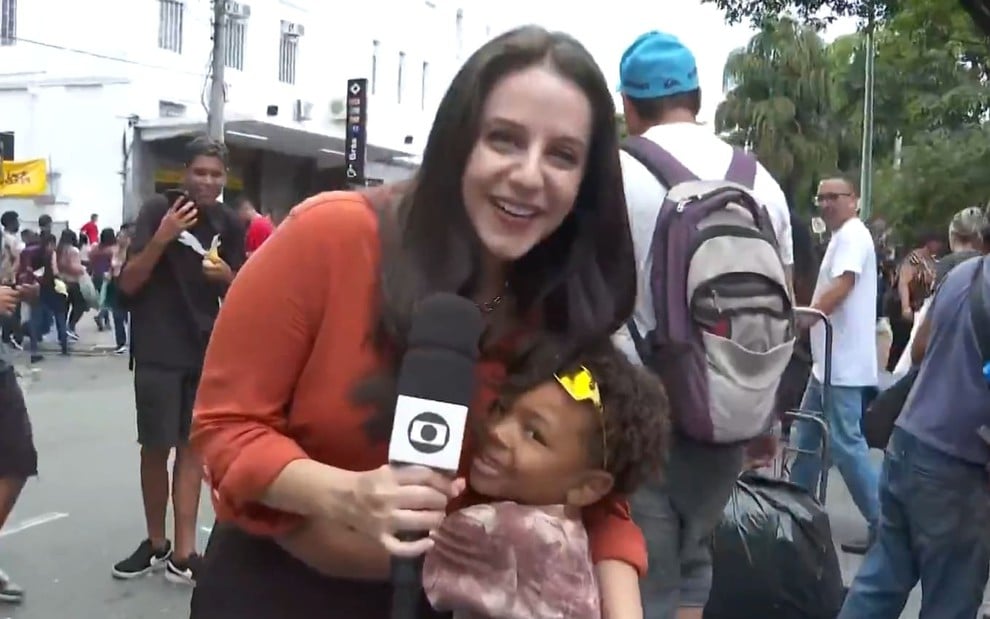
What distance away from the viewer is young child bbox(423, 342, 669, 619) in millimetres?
1943

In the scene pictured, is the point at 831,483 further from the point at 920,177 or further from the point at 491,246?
the point at 920,177

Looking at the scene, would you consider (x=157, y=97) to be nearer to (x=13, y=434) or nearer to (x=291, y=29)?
(x=291, y=29)

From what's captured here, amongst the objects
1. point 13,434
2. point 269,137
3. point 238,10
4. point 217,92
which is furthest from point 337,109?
point 13,434

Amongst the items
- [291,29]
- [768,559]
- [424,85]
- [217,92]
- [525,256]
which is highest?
[291,29]

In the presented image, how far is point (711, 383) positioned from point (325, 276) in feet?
4.81

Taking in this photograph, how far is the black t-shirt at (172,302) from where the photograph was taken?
566cm

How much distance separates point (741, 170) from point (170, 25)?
88.8ft

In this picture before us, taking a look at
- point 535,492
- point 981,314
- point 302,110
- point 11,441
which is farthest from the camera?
point 302,110

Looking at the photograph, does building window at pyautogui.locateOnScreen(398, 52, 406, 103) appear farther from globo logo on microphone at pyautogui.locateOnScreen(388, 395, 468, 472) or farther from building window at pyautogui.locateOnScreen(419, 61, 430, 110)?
globo logo on microphone at pyautogui.locateOnScreen(388, 395, 468, 472)

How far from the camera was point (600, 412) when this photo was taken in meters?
1.98

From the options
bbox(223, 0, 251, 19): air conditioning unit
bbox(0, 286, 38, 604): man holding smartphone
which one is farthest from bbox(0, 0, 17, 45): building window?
bbox(0, 286, 38, 604): man holding smartphone

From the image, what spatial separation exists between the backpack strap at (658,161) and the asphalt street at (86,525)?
3.04 metres

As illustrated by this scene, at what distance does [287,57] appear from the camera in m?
32.4

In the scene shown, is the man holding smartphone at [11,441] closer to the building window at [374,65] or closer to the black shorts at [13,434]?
Answer: the black shorts at [13,434]
